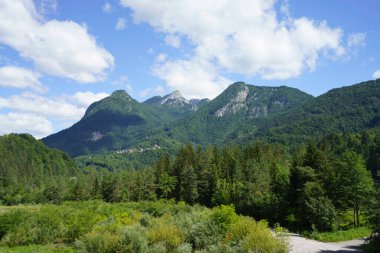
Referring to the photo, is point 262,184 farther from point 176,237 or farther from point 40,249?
point 40,249

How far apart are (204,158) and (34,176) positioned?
111887 millimetres

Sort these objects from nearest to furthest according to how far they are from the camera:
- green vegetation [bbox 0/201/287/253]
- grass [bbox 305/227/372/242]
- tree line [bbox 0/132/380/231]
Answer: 1. green vegetation [bbox 0/201/287/253]
2. grass [bbox 305/227/372/242]
3. tree line [bbox 0/132/380/231]

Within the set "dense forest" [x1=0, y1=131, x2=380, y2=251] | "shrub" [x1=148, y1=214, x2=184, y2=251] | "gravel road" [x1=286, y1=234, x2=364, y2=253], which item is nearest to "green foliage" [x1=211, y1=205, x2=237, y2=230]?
"dense forest" [x1=0, y1=131, x2=380, y2=251]

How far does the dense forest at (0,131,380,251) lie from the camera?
44.7 meters

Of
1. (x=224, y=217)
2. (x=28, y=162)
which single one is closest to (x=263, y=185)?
(x=224, y=217)

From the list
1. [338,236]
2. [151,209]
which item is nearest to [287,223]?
[338,236]

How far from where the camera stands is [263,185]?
61656 mm

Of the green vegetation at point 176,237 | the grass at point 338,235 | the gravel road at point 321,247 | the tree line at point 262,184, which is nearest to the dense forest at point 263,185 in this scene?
the tree line at point 262,184

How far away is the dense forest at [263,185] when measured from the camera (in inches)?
1758

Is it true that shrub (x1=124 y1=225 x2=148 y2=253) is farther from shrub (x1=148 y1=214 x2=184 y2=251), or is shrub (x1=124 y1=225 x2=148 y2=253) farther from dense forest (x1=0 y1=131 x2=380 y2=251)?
dense forest (x1=0 y1=131 x2=380 y2=251)

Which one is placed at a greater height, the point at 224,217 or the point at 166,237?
the point at 224,217

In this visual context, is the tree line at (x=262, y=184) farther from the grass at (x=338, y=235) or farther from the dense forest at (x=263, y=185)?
the grass at (x=338, y=235)

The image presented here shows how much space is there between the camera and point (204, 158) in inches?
2995

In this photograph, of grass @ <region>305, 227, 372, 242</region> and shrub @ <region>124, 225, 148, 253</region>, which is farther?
grass @ <region>305, 227, 372, 242</region>
